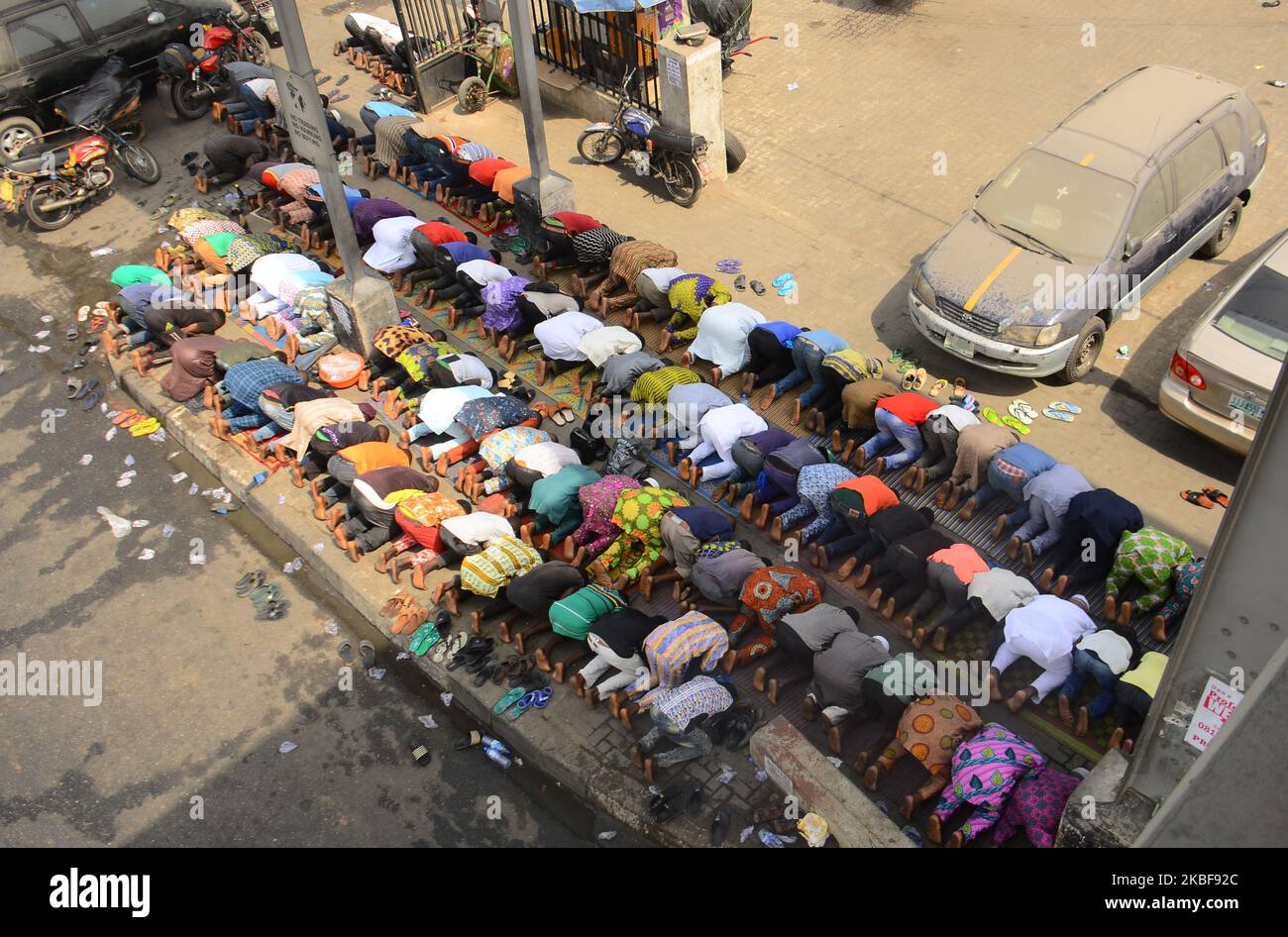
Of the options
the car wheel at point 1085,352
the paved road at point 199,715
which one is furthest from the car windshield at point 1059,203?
the paved road at point 199,715

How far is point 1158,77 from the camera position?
1231 cm

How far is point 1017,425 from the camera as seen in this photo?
428 inches

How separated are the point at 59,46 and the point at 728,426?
40.1 ft

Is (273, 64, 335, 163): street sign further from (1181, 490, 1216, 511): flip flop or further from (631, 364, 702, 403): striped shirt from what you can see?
(1181, 490, 1216, 511): flip flop

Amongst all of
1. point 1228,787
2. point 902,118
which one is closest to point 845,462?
point 1228,787

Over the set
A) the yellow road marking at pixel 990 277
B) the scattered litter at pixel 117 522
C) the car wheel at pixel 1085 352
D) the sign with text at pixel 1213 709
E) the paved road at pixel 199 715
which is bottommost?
the paved road at pixel 199 715

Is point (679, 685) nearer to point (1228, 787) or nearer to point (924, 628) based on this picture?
point (924, 628)

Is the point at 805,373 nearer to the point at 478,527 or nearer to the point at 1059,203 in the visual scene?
the point at 1059,203

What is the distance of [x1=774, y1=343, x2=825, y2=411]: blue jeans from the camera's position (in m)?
10.6

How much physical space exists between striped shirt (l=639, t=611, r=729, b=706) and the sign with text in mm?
3592

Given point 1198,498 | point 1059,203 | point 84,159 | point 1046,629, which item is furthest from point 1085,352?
point 84,159

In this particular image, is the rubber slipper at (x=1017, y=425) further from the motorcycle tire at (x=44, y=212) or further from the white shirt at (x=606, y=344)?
the motorcycle tire at (x=44, y=212)

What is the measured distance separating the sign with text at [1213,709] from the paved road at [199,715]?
162 inches

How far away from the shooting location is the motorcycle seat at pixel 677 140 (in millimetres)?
13781
